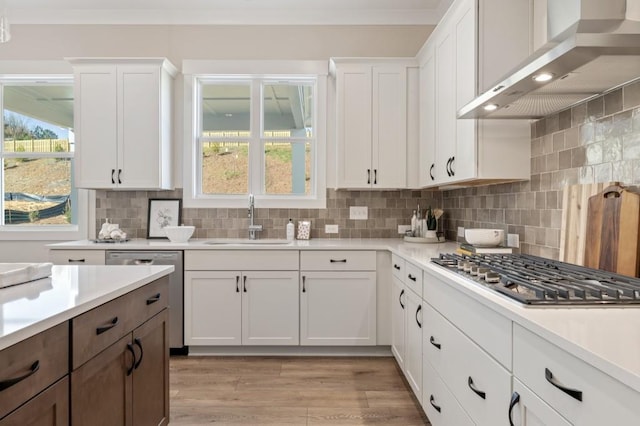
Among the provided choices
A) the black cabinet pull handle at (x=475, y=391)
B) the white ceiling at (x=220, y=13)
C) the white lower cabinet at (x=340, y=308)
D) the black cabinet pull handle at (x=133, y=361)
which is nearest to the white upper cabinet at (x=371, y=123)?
the white ceiling at (x=220, y=13)

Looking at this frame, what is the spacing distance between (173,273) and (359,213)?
68.2 inches

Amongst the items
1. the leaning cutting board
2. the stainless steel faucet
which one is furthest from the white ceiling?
the leaning cutting board

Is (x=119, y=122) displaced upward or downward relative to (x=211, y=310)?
upward

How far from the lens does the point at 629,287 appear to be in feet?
4.30

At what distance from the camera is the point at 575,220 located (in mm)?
1948

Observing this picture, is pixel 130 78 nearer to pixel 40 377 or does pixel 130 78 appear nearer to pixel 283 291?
pixel 283 291

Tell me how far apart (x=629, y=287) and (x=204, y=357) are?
295 centimetres

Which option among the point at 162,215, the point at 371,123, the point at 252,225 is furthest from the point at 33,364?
the point at 371,123

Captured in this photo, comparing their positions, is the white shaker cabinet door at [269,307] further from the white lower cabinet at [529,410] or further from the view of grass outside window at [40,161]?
the white lower cabinet at [529,410]

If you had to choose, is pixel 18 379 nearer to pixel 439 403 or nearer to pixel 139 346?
pixel 139 346

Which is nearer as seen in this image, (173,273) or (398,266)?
(398,266)

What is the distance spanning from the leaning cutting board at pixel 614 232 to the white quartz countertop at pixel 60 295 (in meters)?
1.92

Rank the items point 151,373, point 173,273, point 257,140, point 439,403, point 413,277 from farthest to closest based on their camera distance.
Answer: point 257,140, point 173,273, point 413,277, point 439,403, point 151,373

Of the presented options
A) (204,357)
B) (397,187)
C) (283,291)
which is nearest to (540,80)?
(397,187)
